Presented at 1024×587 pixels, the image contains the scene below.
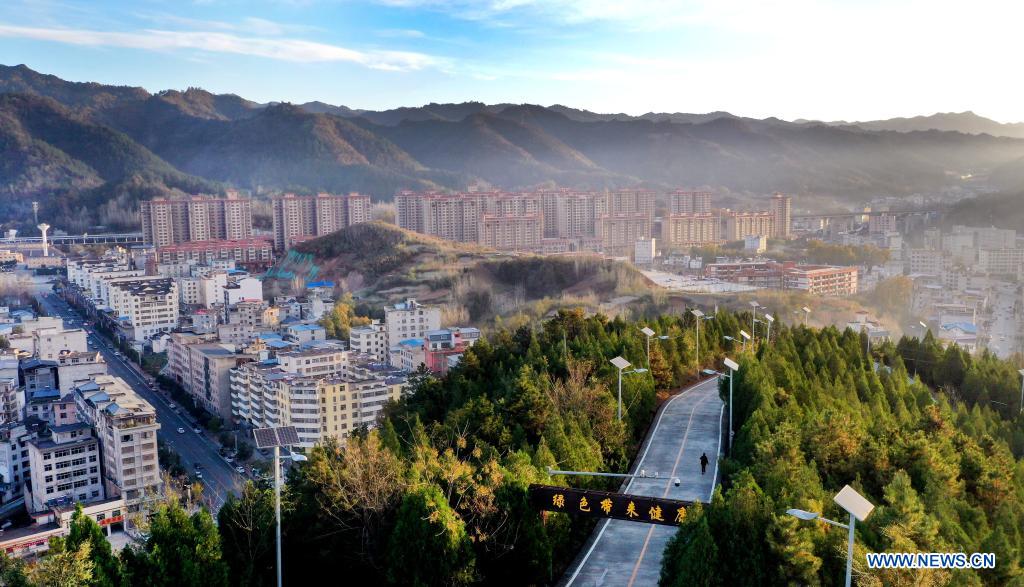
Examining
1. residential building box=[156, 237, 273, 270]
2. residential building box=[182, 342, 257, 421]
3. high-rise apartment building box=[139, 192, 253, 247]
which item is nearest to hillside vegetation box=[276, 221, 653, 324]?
residential building box=[156, 237, 273, 270]

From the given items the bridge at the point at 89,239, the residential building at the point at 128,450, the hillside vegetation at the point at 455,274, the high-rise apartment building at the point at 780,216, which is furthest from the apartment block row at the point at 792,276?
the bridge at the point at 89,239

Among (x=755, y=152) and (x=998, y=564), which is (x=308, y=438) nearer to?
(x=998, y=564)

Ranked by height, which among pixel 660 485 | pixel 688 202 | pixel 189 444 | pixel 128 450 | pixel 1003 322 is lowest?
pixel 189 444

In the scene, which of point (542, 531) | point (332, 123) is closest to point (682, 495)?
point (542, 531)

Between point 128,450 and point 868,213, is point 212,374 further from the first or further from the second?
point 868,213

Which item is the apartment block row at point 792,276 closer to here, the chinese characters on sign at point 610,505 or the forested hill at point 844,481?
the forested hill at point 844,481

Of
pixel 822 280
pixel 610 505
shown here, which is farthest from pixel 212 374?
pixel 822 280

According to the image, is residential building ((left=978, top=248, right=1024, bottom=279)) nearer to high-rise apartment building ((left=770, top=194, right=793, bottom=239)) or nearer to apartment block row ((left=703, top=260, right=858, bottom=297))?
apartment block row ((left=703, top=260, right=858, bottom=297))
